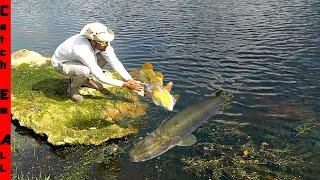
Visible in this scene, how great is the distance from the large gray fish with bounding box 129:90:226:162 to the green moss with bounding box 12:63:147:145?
3100 mm

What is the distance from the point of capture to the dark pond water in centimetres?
1048

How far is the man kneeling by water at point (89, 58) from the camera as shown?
11.6 meters

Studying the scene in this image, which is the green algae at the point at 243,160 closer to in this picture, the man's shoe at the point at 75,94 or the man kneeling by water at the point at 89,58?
the man kneeling by water at the point at 89,58

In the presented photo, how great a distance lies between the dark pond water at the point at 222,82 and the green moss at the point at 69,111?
40 centimetres

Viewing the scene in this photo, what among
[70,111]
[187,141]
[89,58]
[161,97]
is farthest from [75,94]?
[187,141]

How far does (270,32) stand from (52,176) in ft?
75.0

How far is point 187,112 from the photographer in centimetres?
938

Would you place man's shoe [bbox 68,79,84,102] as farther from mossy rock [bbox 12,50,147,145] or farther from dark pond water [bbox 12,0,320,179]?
dark pond water [bbox 12,0,320,179]

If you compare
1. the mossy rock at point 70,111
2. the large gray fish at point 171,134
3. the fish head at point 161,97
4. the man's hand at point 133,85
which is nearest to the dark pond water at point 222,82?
the mossy rock at point 70,111

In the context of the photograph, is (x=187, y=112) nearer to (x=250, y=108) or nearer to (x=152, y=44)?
(x=250, y=108)

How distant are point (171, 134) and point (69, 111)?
511cm

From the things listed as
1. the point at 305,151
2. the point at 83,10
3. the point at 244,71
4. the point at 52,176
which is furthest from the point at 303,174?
the point at 83,10

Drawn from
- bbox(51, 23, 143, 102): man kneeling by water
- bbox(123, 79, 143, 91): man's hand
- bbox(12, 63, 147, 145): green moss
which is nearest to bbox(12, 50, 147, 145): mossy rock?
bbox(12, 63, 147, 145): green moss

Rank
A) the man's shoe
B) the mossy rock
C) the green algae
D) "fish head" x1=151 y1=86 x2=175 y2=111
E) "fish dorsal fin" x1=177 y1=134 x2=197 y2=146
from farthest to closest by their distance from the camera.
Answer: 1. the man's shoe
2. "fish head" x1=151 y1=86 x2=175 y2=111
3. the mossy rock
4. the green algae
5. "fish dorsal fin" x1=177 y1=134 x2=197 y2=146
